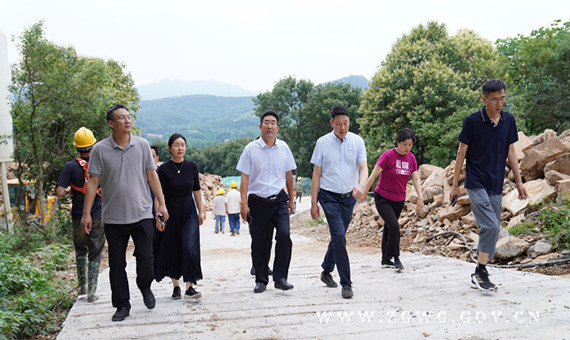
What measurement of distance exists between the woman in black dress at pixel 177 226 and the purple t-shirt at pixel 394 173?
261cm

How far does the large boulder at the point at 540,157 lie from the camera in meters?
8.41

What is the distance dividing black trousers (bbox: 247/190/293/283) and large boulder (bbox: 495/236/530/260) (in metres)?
3.30

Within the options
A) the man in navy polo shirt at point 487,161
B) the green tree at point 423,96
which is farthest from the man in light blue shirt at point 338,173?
the green tree at point 423,96

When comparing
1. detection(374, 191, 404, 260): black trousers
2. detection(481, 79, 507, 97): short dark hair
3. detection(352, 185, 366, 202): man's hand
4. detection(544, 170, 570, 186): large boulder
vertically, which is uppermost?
detection(481, 79, 507, 97): short dark hair

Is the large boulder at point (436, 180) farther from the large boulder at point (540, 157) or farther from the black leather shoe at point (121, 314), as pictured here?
the black leather shoe at point (121, 314)

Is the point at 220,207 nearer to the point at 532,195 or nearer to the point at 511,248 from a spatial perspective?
the point at 532,195

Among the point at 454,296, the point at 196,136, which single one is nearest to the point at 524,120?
the point at 454,296

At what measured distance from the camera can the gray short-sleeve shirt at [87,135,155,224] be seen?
4125mm

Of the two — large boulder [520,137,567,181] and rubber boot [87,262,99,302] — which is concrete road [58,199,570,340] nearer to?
rubber boot [87,262,99,302]

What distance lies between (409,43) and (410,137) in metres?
19.3

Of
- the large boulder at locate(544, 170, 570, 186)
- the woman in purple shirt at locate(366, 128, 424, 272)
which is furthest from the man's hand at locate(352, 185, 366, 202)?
the large boulder at locate(544, 170, 570, 186)

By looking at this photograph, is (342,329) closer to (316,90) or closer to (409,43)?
(409,43)

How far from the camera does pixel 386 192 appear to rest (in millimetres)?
6109

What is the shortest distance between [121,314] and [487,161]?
3833mm
